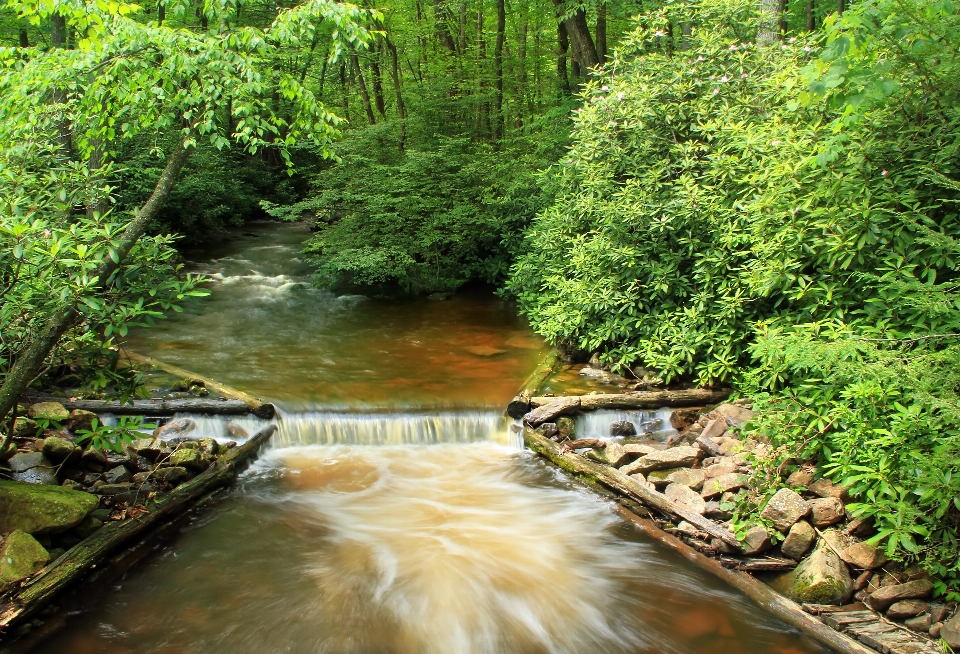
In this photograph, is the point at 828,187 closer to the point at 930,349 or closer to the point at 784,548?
the point at 930,349

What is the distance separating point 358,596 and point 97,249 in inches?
145

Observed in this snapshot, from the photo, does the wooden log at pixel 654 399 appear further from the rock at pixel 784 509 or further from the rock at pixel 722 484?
the rock at pixel 784 509

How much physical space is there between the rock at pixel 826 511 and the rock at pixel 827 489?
0.24 feet

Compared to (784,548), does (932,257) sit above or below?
above

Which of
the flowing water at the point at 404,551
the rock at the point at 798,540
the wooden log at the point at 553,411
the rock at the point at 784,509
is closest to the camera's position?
the flowing water at the point at 404,551

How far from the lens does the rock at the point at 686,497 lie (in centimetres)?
641

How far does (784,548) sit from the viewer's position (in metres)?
5.70

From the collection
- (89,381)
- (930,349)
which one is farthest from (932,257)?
(89,381)

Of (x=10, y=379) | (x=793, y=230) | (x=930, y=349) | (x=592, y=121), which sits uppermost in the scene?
(x=592, y=121)

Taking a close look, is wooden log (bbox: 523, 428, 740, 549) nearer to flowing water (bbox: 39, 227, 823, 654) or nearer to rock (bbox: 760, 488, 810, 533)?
flowing water (bbox: 39, 227, 823, 654)

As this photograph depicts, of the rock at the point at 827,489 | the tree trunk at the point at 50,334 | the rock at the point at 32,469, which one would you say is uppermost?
the tree trunk at the point at 50,334

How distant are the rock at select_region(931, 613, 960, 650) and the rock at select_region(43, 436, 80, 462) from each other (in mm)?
7711

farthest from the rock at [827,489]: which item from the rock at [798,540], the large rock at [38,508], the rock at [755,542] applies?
the large rock at [38,508]

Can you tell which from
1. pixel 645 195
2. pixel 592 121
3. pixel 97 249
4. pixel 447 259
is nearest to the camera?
pixel 97 249
